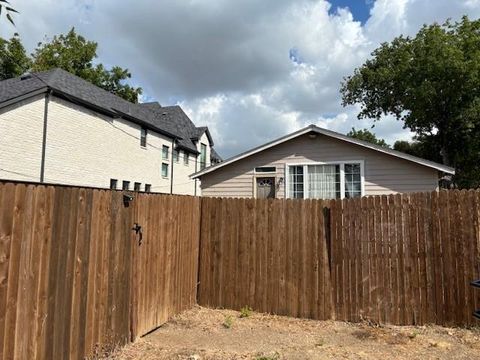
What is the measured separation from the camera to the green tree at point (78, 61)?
112 feet

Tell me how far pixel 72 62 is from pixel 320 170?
31089 mm

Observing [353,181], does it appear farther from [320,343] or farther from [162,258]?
[162,258]

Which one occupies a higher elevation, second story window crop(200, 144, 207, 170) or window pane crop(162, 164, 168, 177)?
second story window crop(200, 144, 207, 170)

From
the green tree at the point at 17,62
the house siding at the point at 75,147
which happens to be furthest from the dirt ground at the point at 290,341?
the green tree at the point at 17,62

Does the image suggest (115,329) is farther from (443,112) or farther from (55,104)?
(443,112)

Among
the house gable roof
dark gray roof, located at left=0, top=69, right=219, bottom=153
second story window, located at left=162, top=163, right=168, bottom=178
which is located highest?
dark gray roof, located at left=0, top=69, right=219, bottom=153

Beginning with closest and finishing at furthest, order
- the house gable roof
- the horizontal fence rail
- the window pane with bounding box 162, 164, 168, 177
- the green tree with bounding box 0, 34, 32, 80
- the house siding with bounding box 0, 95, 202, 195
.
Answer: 1. the horizontal fence rail
2. the house gable roof
3. the house siding with bounding box 0, 95, 202, 195
4. the window pane with bounding box 162, 164, 168, 177
5. the green tree with bounding box 0, 34, 32, 80

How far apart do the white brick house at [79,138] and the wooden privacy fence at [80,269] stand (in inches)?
495

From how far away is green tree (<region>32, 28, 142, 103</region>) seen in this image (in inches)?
1346

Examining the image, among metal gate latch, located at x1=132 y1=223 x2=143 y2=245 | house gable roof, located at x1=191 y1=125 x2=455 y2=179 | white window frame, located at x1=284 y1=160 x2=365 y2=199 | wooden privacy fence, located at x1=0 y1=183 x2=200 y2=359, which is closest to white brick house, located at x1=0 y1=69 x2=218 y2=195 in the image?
house gable roof, located at x1=191 y1=125 x2=455 y2=179

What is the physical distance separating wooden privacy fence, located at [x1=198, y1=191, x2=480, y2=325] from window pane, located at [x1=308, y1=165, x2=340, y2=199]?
5382 mm

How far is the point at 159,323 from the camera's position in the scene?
5824 millimetres

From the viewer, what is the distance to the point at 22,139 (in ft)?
53.3

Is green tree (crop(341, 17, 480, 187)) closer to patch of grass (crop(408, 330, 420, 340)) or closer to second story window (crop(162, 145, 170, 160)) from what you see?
second story window (crop(162, 145, 170, 160))
